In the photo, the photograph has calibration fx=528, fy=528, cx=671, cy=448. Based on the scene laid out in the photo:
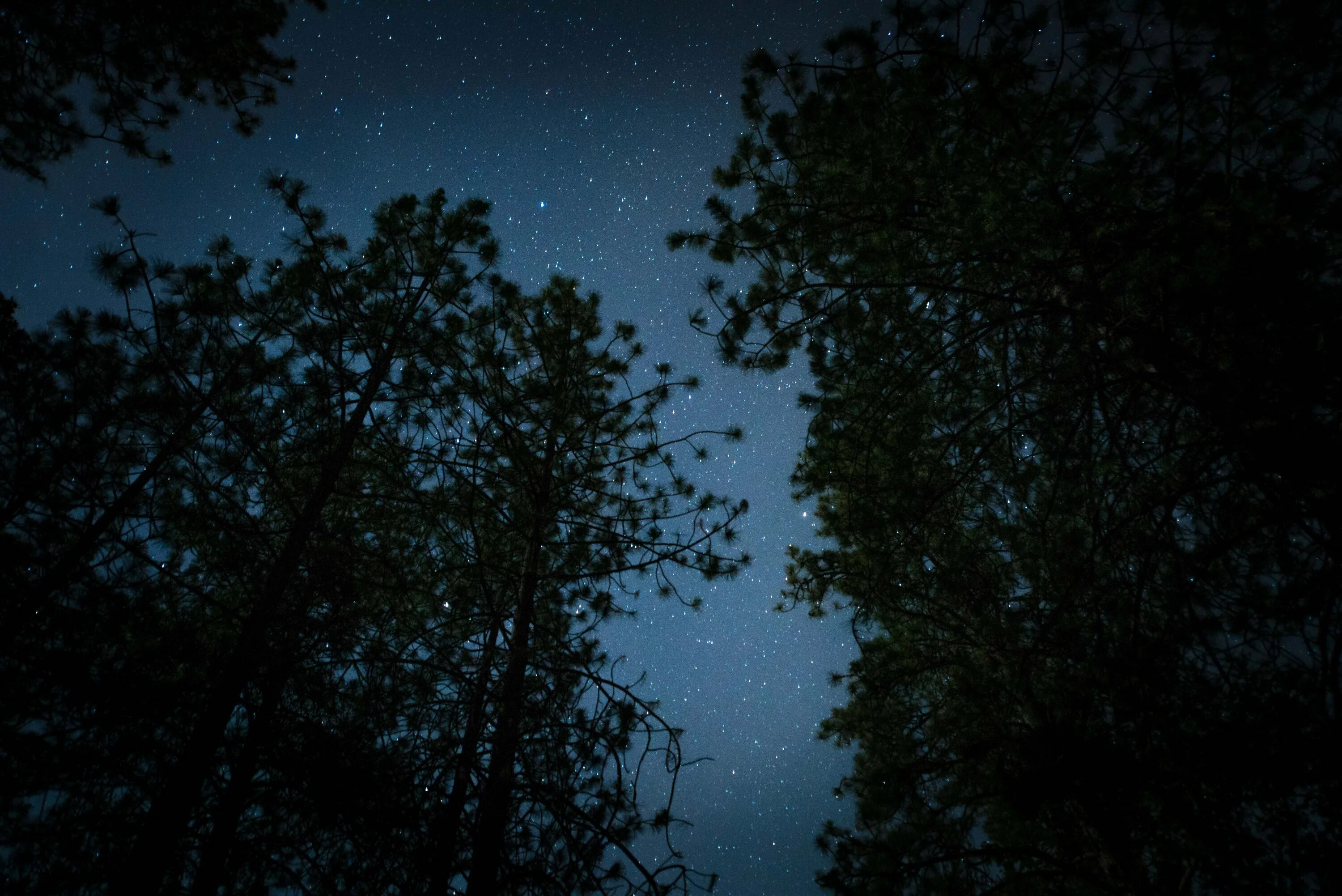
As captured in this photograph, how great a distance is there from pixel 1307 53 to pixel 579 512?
5653 millimetres

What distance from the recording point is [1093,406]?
3627mm

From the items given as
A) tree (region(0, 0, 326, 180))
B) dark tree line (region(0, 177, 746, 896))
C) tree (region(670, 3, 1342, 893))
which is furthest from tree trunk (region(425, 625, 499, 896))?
tree (region(0, 0, 326, 180))

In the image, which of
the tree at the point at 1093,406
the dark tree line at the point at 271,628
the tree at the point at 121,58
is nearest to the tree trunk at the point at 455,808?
the dark tree line at the point at 271,628

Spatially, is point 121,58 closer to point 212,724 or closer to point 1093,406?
point 212,724

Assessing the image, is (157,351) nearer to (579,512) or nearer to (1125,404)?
(579,512)

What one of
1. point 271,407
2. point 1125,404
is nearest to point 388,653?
point 271,407

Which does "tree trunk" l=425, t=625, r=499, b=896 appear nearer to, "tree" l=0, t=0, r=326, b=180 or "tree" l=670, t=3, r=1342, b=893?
"tree" l=670, t=3, r=1342, b=893

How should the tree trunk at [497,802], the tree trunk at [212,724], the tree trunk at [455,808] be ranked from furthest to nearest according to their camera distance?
the tree trunk at [497,802] → the tree trunk at [455,808] → the tree trunk at [212,724]

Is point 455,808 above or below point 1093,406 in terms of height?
below

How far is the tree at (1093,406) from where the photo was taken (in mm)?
2766

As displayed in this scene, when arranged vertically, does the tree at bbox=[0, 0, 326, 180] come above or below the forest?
above

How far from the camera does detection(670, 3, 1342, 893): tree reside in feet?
9.07

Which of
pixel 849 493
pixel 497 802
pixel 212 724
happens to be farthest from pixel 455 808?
pixel 849 493

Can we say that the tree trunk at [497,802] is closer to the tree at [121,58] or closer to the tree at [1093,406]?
the tree at [1093,406]
